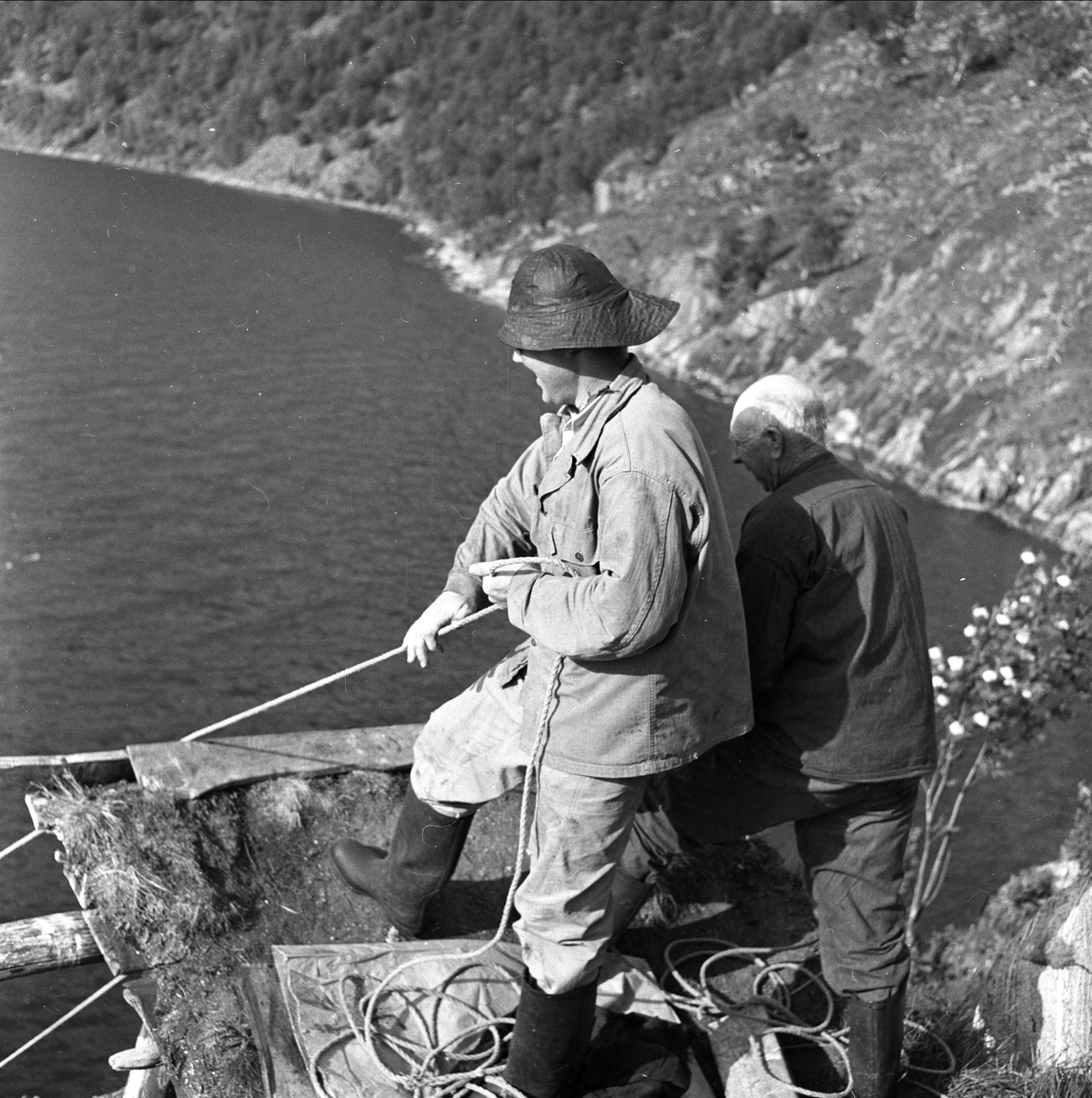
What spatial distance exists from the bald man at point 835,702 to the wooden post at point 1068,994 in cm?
131

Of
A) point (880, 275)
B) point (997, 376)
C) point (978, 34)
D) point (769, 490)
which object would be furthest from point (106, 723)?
point (978, 34)

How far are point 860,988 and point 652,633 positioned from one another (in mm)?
1634

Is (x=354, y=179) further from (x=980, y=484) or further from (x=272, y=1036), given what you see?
(x=272, y=1036)

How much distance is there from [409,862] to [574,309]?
2277 mm

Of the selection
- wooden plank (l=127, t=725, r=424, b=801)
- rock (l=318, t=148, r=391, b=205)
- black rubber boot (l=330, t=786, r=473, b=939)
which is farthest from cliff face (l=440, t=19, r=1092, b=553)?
black rubber boot (l=330, t=786, r=473, b=939)

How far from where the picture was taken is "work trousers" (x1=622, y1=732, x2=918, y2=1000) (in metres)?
4.61

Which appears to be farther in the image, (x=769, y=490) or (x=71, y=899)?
(x=71, y=899)

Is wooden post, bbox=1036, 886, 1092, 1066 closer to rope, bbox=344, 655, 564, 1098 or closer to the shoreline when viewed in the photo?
rope, bbox=344, 655, 564, 1098

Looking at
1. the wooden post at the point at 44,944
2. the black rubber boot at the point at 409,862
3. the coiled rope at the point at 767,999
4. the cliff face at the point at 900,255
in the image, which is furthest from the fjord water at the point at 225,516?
the coiled rope at the point at 767,999

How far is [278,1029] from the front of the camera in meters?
4.71

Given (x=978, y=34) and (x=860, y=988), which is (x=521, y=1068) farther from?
(x=978, y=34)

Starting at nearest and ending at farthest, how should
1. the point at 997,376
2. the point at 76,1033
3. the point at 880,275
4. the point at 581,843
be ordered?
the point at 581,843
the point at 76,1033
the point at 997,376
the point at 880,275

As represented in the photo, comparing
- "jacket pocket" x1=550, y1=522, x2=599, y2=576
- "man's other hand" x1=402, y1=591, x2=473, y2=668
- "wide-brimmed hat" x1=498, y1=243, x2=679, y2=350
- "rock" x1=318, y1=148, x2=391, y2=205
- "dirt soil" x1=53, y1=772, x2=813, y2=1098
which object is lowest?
"rock" x1=318, y1=148, x2=391, y2=205

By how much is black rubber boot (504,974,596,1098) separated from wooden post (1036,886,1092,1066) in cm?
213
